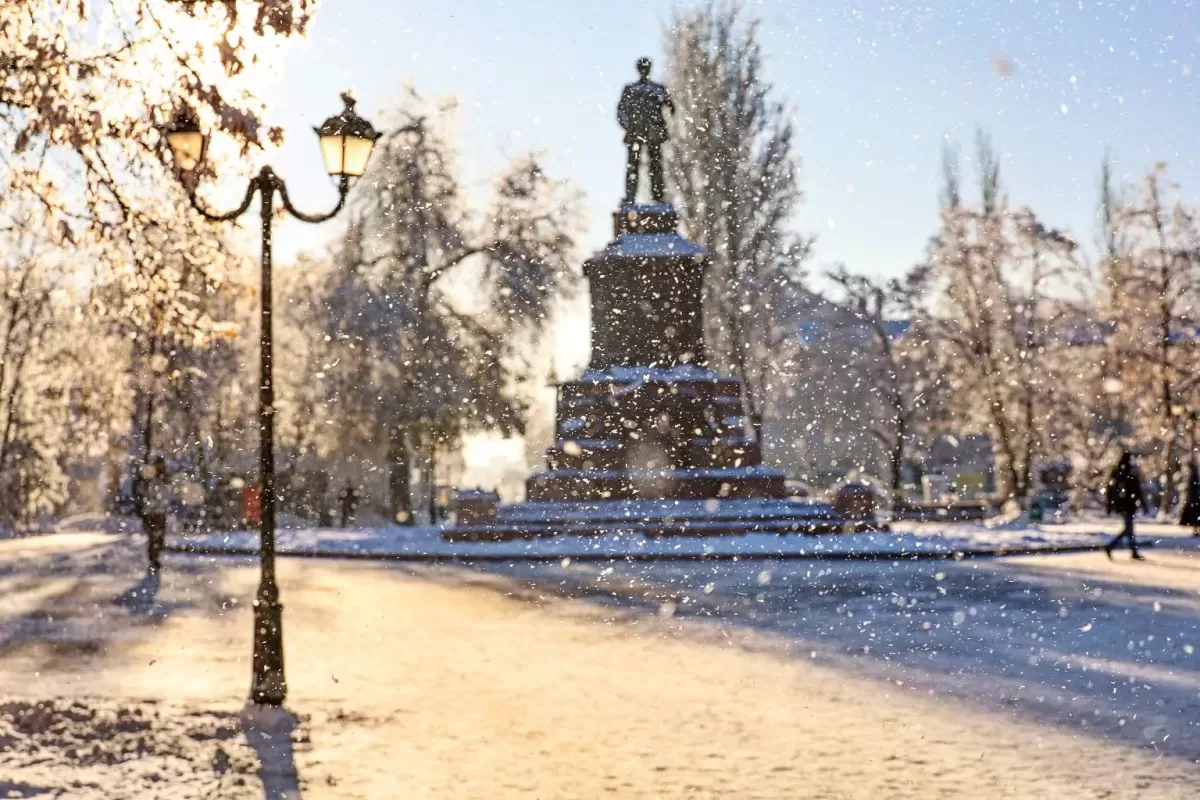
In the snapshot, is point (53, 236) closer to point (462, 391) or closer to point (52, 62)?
point (52, 62)

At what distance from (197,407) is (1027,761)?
4361 centimetres

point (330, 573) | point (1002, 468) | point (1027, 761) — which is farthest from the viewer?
point (1002, 468)

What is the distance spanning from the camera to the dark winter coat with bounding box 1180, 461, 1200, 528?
3484 cm

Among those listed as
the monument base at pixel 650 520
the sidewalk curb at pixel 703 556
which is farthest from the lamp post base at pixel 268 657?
the monument base at pixel 650 520

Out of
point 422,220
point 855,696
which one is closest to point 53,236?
point 855,696

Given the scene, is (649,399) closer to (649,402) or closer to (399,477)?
(649,402)

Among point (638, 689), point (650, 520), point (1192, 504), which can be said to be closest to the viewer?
→ point (638, 689)

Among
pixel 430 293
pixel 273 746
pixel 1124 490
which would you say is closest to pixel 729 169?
pixel 430 293

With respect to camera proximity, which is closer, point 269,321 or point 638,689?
point 638,689

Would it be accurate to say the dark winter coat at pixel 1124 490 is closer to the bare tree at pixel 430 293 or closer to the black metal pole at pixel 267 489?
the black metal pole at pixel 267 489

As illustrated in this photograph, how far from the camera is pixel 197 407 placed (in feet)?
156

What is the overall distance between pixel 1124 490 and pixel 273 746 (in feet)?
61.3

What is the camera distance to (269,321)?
10.1 m

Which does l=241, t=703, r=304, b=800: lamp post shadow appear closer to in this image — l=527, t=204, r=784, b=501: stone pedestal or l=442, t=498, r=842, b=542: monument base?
l=442, t=498, r=842, b=542: monument base
